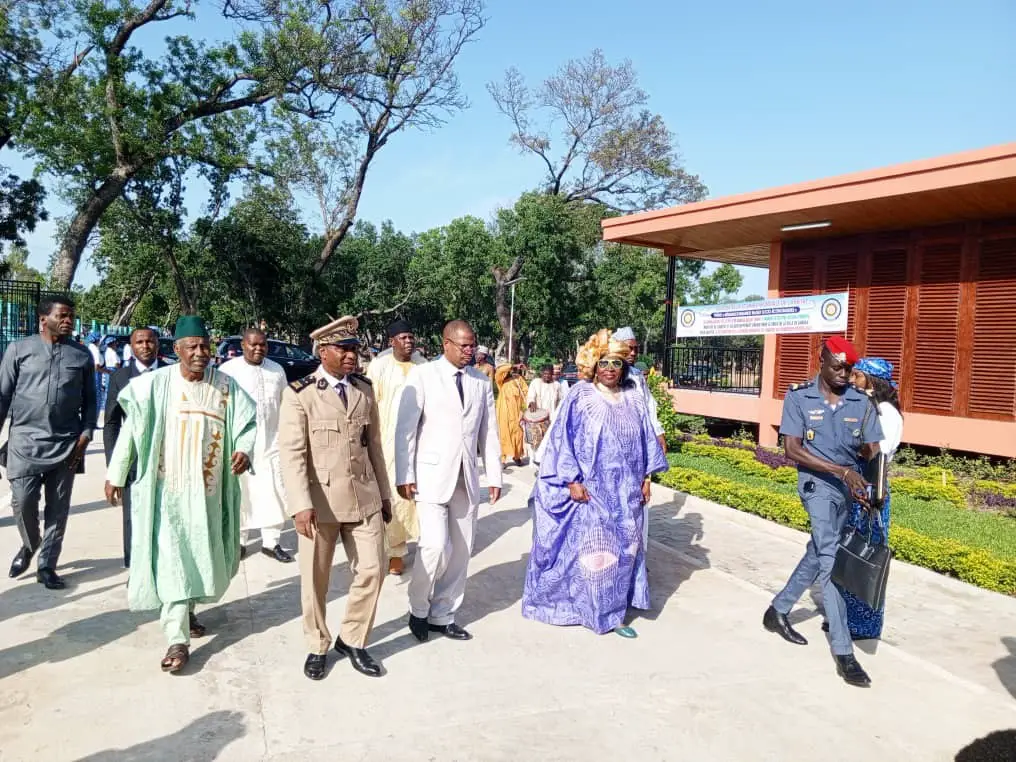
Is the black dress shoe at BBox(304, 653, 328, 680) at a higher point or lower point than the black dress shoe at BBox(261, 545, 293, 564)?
higher

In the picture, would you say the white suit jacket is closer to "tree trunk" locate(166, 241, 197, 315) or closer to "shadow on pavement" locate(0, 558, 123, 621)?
"shadow on pavement" locate(0, 558, 123, 621)

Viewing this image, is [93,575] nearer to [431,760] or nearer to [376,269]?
[431,760]

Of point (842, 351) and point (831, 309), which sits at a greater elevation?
point (831, 309)

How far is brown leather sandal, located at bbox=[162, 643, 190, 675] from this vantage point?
394cm

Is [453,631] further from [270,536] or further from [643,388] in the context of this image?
[270,536]

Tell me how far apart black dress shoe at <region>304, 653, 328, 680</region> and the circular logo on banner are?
35.6ft

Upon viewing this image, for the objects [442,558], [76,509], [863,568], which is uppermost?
[863,568]

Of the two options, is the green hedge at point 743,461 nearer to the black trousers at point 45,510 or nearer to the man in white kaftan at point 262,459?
the man in white kaftan at point 262,459

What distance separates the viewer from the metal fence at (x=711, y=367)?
51.9 feet

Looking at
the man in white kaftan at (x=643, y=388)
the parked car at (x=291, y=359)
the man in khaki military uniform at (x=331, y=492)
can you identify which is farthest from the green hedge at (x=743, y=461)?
the parked car at (x=291, y=359)

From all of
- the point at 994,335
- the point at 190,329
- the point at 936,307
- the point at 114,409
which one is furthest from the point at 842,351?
the point at 936,307

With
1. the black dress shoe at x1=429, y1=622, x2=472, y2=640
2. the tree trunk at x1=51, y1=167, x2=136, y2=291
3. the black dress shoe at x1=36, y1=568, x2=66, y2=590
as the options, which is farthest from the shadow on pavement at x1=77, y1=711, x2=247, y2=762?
the tree trunk at x1=51, y1=167, x2=136, y2=291

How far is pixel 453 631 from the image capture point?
465 cm

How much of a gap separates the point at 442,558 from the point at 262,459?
2.44m
